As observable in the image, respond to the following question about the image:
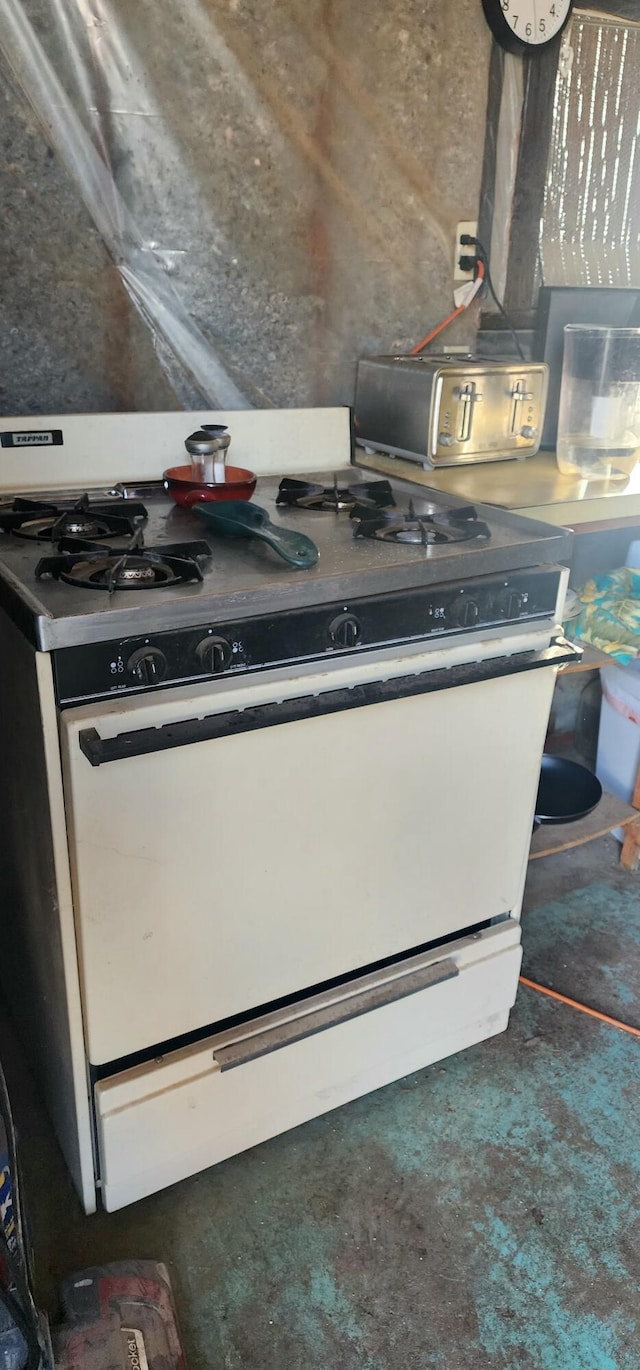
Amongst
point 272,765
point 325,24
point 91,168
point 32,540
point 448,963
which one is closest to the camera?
point 272,765

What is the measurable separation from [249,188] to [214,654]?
1.14 meters

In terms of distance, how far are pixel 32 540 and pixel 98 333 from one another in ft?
1.98

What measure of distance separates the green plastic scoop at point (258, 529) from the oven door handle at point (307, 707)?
0.18 meters

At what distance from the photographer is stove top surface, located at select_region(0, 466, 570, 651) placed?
1.01 m

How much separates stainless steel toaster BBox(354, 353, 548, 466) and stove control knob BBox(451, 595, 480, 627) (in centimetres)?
61

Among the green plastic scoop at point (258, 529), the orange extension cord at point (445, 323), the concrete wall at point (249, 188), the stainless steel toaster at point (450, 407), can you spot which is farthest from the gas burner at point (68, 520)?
the orange extension cord at point (445, 323)

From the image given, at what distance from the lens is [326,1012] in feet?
4.40

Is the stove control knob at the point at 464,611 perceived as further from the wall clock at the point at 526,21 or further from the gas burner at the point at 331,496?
the wall clock at the point at 526,21

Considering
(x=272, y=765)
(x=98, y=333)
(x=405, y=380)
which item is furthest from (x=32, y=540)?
(x=405, y=380)

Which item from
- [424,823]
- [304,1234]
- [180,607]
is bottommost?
[304,1234]

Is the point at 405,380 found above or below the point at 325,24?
below

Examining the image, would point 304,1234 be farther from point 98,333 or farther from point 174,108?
point 174,108

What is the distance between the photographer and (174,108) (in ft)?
5.32

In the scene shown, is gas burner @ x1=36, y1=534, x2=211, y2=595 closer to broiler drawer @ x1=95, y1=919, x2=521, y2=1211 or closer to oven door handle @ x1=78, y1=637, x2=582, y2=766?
oven door handle @ x1=78, y1=637, x2=582, y2=766
